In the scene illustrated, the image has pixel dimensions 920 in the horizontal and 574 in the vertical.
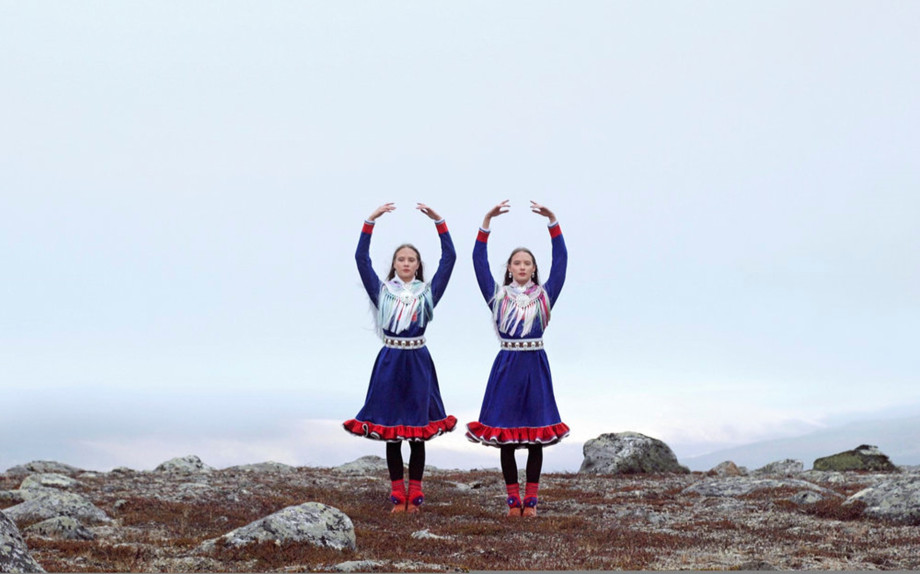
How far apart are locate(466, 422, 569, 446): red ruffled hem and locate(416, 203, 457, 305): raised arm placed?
219cm

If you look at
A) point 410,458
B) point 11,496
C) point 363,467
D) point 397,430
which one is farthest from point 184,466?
point 397,430

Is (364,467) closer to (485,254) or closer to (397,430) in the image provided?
(397,430)

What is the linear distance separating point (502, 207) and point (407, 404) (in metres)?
3.41

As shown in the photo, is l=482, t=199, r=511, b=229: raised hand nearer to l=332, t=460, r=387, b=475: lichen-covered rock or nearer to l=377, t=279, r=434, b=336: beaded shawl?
l=377, t=279, r=434, b=336: beaded shawl

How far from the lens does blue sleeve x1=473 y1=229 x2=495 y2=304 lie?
1462cm

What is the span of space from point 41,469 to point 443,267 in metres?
14.1

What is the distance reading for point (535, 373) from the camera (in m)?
14.6

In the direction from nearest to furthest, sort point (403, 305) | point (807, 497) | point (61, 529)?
point (61, 529), point (403, 305), point (807, 497)

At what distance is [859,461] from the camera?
25.0 m

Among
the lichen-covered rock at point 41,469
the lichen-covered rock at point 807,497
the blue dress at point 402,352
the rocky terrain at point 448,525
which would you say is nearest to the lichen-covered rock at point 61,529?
the rocky terrain at point 448,525

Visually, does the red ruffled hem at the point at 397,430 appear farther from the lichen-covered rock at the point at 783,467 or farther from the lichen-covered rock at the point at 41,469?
the lichen-covered rock at the point at 783,467

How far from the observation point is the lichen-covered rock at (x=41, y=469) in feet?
74.3

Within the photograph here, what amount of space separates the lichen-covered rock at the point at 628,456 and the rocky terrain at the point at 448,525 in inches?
48.1

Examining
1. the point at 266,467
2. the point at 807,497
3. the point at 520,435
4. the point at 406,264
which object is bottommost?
the point at 807,497
